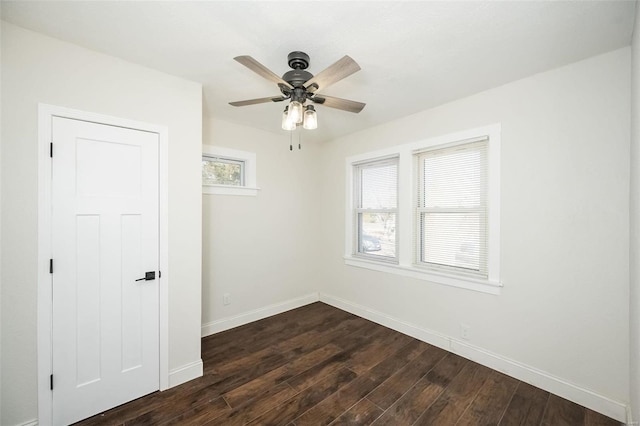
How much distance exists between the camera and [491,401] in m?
2.01

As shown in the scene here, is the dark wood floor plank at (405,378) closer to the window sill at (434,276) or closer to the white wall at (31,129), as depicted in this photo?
the window sill at (434,276)

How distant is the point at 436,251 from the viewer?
299 centimetres

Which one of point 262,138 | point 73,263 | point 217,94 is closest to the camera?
point 73,263

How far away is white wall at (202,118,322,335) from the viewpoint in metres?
3.21

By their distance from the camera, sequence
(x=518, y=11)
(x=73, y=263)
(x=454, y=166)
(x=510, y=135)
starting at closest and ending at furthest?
(x=518, y=11), (x=73, y=263), (x=510, y=135), (x=454, y=166)

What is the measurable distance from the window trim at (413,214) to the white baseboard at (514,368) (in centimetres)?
59

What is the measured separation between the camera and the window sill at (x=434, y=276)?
2.46 metres

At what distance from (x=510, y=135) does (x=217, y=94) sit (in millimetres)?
2782

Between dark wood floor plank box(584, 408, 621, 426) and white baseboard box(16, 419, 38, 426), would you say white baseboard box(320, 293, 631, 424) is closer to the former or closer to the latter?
dark wood floor plank box(584, 408, 621, 426)

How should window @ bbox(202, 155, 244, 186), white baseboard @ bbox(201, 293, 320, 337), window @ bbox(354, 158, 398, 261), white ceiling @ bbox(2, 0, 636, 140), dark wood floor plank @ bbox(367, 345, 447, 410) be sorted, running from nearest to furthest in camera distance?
white ceiling @ bbox(2, 0, 636, 140)
dark wood floor plank @ bbox(367, 345, 447, 410)
white baseboard @ bbox(201, 293, 320, 337)
window @ bbox(202, 155, 244, 186)
window @ bbox(354, 158, 398, 261)

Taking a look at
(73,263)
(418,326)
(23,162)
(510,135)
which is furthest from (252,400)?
(510,135)

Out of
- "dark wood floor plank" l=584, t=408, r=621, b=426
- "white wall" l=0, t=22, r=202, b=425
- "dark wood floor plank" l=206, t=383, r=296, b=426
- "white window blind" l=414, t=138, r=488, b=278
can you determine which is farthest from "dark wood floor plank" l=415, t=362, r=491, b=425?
"white wall" l=0, t=22, r=202, b=425

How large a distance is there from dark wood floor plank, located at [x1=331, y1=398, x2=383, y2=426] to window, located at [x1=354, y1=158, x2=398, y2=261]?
1800 mm

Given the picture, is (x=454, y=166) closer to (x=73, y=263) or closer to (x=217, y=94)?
(x=217, y=94)
